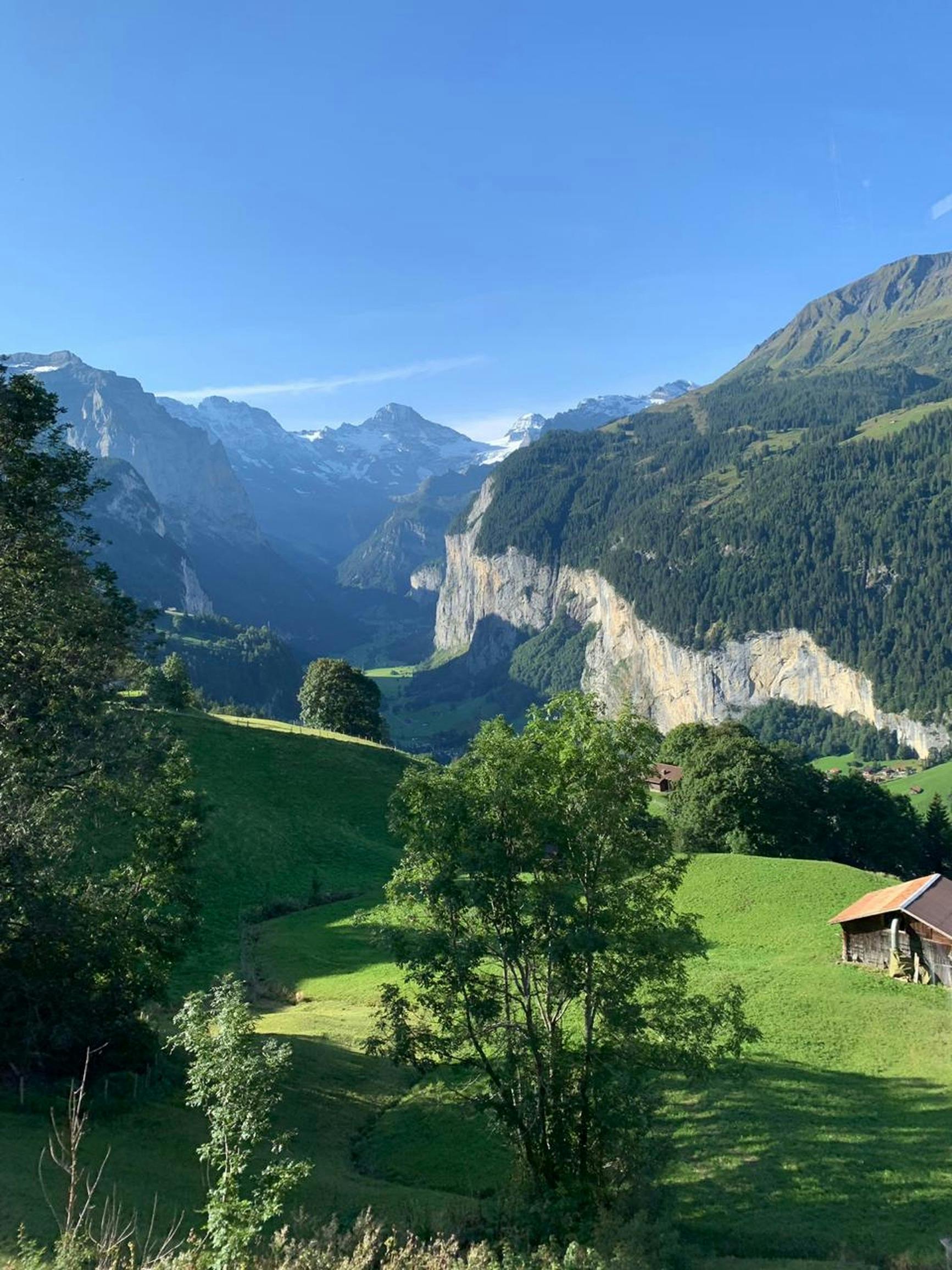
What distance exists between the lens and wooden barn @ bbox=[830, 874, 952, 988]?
37.4m

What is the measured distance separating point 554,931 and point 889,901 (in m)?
29.9

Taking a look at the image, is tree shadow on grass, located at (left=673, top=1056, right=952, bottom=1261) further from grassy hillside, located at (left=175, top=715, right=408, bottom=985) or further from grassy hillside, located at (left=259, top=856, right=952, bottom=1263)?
grassy hillside, located at (left=175, top=715, right=408, bottom=985)

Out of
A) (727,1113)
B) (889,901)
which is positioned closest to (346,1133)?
(727,1113)

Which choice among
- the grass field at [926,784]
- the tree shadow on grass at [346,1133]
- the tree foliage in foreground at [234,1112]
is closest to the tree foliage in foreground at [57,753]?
the tree shadow on grass at [346,1133]

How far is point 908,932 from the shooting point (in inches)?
1519

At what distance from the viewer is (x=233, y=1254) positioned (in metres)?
11.9

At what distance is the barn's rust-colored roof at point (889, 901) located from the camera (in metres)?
38.5

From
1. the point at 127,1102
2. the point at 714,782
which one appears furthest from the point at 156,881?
the point at 714,782

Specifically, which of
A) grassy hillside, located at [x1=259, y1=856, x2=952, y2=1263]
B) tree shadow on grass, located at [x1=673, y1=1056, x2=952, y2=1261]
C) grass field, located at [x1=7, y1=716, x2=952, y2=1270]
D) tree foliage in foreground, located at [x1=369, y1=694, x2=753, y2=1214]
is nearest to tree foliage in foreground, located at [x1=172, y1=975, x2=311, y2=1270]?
grass field, located at [x1=7, y1=716, x2=952, y2=1270]

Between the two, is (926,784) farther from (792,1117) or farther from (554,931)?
(554,931)

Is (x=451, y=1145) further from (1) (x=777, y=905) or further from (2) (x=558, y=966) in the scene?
(1) (x=777, y=905)

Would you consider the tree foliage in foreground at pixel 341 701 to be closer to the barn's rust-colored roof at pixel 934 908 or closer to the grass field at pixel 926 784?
the barn's rust-colored roof at pixel 934 908

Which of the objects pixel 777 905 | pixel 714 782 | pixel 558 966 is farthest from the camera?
pixel 714 782

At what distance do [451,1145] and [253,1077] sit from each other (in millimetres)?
12740
